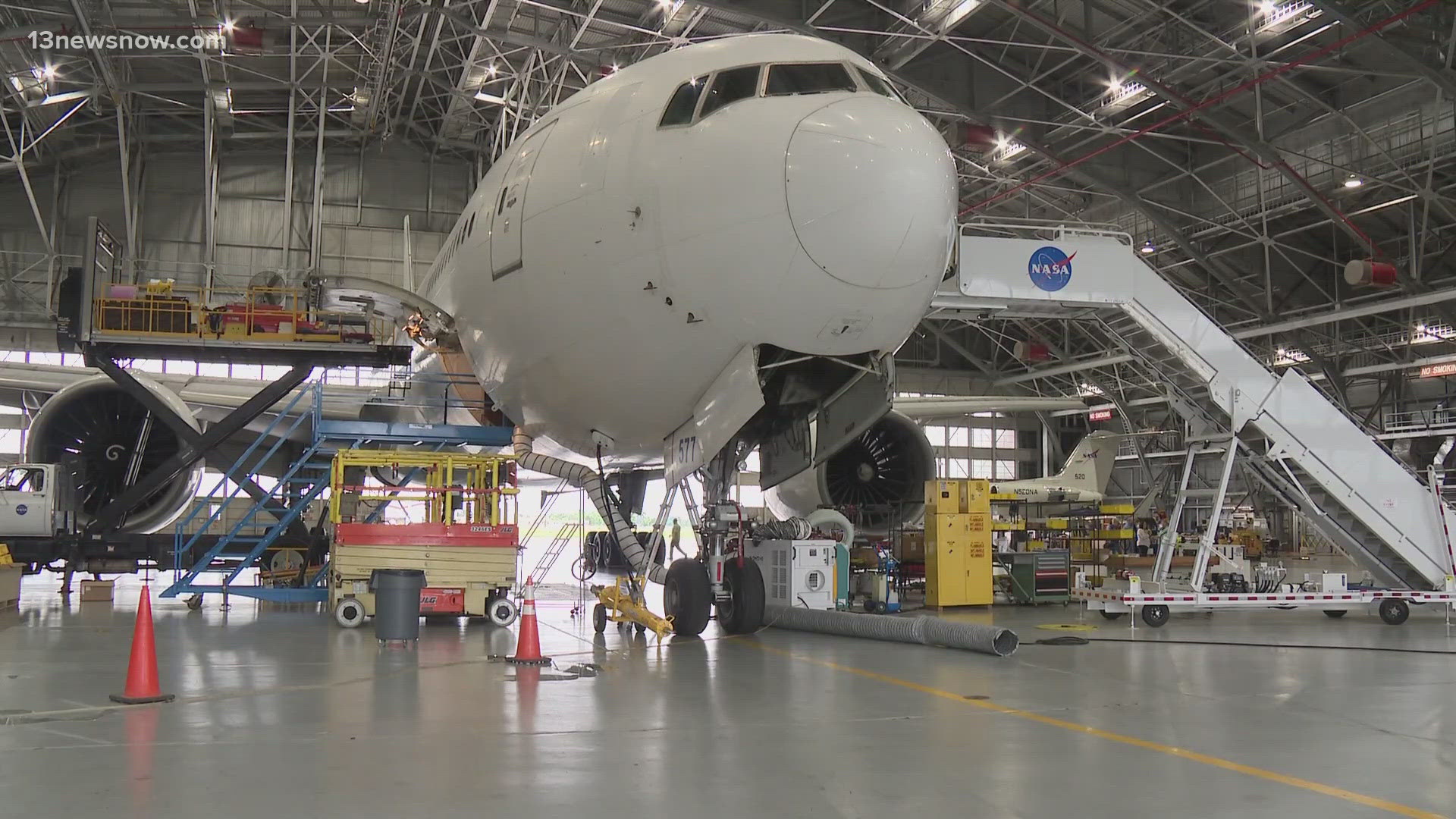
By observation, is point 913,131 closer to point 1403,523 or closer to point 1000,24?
point 1403,523

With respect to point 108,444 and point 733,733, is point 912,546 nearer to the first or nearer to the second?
point 108,444

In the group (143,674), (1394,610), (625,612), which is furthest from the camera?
(1394,610)

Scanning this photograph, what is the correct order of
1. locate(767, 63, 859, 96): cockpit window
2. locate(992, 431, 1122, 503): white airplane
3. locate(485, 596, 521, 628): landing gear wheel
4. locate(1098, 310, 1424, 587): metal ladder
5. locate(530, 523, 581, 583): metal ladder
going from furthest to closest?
locate(992, 431, 1122, 503): white airplane, locate(530, 523, 581, 583): metal ladder, locate(1098, 310, 1424, 587): metal ladder, locate(485, 596, 521, 628): landing gear wheel, locate(767, 63, 859, 96): cockpit window

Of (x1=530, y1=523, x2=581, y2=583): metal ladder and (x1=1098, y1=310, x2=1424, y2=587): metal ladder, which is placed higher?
(x1=1098, y1=310, x2=1424, y2=587): metal ladder

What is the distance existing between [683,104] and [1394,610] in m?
10.9

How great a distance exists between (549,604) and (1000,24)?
19.7 metres

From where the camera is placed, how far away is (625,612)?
10.9 meters

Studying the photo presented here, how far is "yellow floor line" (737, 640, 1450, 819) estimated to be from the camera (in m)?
4.17

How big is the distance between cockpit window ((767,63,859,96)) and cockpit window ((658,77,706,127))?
56 centimetres

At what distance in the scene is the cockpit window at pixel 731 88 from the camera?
7.99 metres

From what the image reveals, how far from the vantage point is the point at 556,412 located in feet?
32.9

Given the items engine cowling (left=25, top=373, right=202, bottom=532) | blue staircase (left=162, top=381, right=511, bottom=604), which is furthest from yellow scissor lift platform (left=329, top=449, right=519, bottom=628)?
engine cowling (left=25, top=373, right=202, bottom=532)

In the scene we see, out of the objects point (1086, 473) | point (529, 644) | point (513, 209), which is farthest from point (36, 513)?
point (1086, 473)

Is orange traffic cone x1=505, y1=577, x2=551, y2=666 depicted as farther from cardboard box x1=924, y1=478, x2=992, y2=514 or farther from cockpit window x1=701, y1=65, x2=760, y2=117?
cardboard box x1=924, y1=478, x2=992, y2=514
